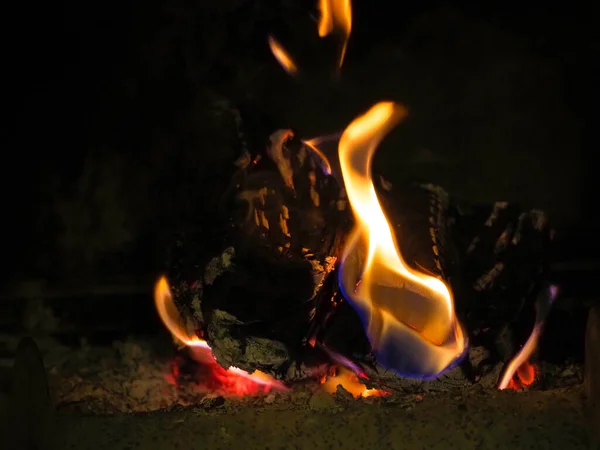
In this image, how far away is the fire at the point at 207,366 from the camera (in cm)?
116

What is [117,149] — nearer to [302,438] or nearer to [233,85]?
[233,85]

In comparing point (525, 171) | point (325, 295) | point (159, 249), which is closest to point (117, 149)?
point (159, 249)

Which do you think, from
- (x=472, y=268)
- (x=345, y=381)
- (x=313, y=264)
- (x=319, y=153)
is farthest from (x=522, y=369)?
(x=319, y=153)

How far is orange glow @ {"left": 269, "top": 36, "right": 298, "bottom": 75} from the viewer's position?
4.16 ft

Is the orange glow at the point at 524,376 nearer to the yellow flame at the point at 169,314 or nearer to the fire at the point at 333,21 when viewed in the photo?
the yellow flame at the point at 169,314

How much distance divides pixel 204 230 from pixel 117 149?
258mm

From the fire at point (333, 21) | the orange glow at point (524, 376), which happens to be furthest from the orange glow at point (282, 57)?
the orange glow at point (524, 376)

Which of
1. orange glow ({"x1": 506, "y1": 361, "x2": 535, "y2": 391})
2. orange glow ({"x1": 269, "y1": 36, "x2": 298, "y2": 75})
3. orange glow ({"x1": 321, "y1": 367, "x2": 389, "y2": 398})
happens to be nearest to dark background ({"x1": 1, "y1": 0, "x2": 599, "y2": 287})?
orange glow ({"x1": 269, "y1": 36, "x2": 298, "y2": 75})

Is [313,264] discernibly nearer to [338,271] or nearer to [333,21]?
[338,271]

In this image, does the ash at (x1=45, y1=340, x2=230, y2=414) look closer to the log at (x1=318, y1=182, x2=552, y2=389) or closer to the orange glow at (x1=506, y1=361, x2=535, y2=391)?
the log at (x1=318, y1=182, x2=552, y2=389)

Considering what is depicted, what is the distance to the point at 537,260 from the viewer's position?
1217 mm

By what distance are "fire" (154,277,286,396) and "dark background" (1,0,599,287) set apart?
8 centimetres

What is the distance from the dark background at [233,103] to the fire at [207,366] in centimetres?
8

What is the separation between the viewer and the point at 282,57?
1.27m
